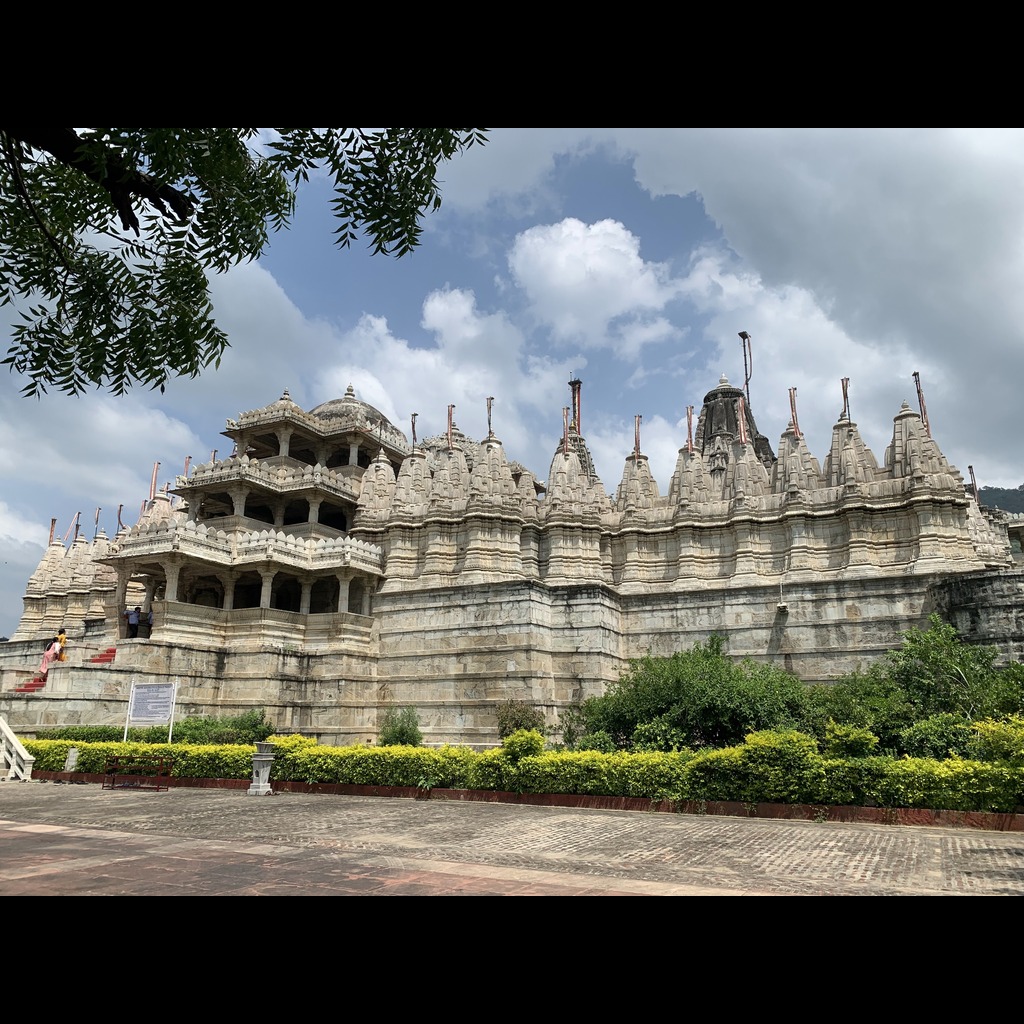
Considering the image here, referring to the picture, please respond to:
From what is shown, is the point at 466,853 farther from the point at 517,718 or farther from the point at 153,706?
the point at 517,718

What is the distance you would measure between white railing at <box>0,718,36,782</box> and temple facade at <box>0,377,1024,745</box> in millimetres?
2437

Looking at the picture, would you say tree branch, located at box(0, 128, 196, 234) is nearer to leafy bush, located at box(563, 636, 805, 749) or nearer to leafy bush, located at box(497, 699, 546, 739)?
leafy bush, located at box(563, 636, 805, 749)

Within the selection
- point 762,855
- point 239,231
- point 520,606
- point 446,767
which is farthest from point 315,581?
point 239,231

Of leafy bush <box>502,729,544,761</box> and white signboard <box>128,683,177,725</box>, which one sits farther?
white signboard <box>128,683,177,725</box>

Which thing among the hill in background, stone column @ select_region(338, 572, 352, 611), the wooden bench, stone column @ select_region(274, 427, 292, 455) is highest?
the hill in background

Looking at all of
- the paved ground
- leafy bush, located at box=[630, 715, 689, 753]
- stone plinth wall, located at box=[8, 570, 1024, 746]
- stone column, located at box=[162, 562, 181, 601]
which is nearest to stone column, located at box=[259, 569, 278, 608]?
stone plinth wall, located at box=[8, 570, 1024, 746]

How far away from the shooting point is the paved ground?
7918 mm

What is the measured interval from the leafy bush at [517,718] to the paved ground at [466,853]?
29.7ft

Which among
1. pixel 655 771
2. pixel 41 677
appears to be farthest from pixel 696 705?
pixel 41 677

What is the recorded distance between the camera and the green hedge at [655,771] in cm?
1342
